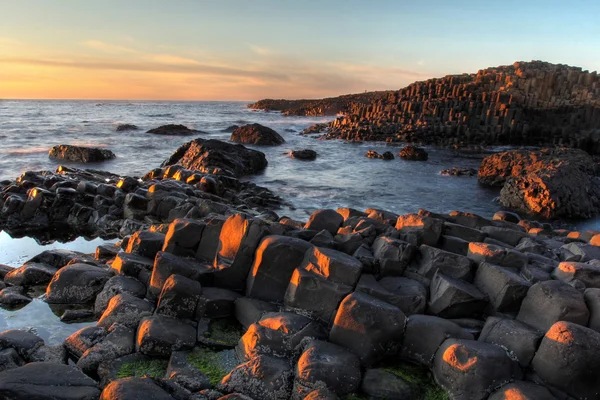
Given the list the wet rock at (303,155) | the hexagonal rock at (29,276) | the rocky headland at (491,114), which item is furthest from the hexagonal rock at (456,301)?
the rocky headland at (491,114)

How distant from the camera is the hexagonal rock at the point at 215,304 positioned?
4.87 metres

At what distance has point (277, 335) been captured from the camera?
13.7ft

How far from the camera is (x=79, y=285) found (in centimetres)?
546

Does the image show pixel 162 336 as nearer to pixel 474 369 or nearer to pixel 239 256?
pixel 239 256

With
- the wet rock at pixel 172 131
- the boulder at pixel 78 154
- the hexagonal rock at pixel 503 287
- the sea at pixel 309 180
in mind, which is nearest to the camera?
the hexagonal rock at pixel 503 287

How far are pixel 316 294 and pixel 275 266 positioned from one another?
0.64 m

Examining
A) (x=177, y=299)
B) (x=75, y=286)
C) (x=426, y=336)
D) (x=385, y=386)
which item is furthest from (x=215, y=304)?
(x=426, y=336)

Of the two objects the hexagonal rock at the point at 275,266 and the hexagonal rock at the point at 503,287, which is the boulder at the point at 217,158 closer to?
the hexagonal rock at the point at 275,266

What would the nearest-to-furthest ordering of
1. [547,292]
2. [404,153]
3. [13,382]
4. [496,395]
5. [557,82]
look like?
[13,382] → [496,395] → [547,292] → [404,153] → [557,82]

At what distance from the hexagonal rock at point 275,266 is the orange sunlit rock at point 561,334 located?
2.56 meters

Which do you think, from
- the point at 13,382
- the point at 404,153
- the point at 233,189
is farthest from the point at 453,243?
the point at 404,153

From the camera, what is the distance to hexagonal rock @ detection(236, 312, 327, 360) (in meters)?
4.11

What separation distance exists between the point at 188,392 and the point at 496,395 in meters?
2.50

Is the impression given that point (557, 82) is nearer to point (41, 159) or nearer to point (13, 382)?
point (41, 159)
